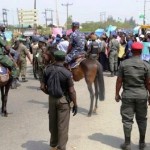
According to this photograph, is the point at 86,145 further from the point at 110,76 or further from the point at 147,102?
the point at 110,76

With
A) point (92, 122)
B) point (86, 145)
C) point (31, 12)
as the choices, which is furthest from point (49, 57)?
point (31, 12)

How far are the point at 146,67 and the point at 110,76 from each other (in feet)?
34.3

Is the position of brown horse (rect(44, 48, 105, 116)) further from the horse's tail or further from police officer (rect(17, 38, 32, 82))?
police officer (rect(17, 38, 32, 82))

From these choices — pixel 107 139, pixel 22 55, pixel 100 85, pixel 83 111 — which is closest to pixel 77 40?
pixel 100 85

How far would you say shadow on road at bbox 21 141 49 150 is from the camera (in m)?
6.58

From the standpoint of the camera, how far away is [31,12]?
43281 millimetres

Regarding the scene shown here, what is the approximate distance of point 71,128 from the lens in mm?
7738

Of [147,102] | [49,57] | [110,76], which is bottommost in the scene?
[110,76]

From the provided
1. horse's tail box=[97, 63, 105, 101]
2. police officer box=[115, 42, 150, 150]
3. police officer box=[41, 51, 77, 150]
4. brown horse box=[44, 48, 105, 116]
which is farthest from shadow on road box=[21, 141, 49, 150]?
horse's tail box=[97, 63, 105, 101]

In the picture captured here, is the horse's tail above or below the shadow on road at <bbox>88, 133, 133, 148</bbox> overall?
above

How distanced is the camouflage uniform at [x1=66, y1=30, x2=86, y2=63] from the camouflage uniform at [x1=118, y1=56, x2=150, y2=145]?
11.2 feet

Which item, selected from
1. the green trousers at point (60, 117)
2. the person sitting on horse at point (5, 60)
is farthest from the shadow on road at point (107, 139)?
the person sitting on horse at point (5, 60)

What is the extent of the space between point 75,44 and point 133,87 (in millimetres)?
3716

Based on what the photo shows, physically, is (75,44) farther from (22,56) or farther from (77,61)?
(22,56)
